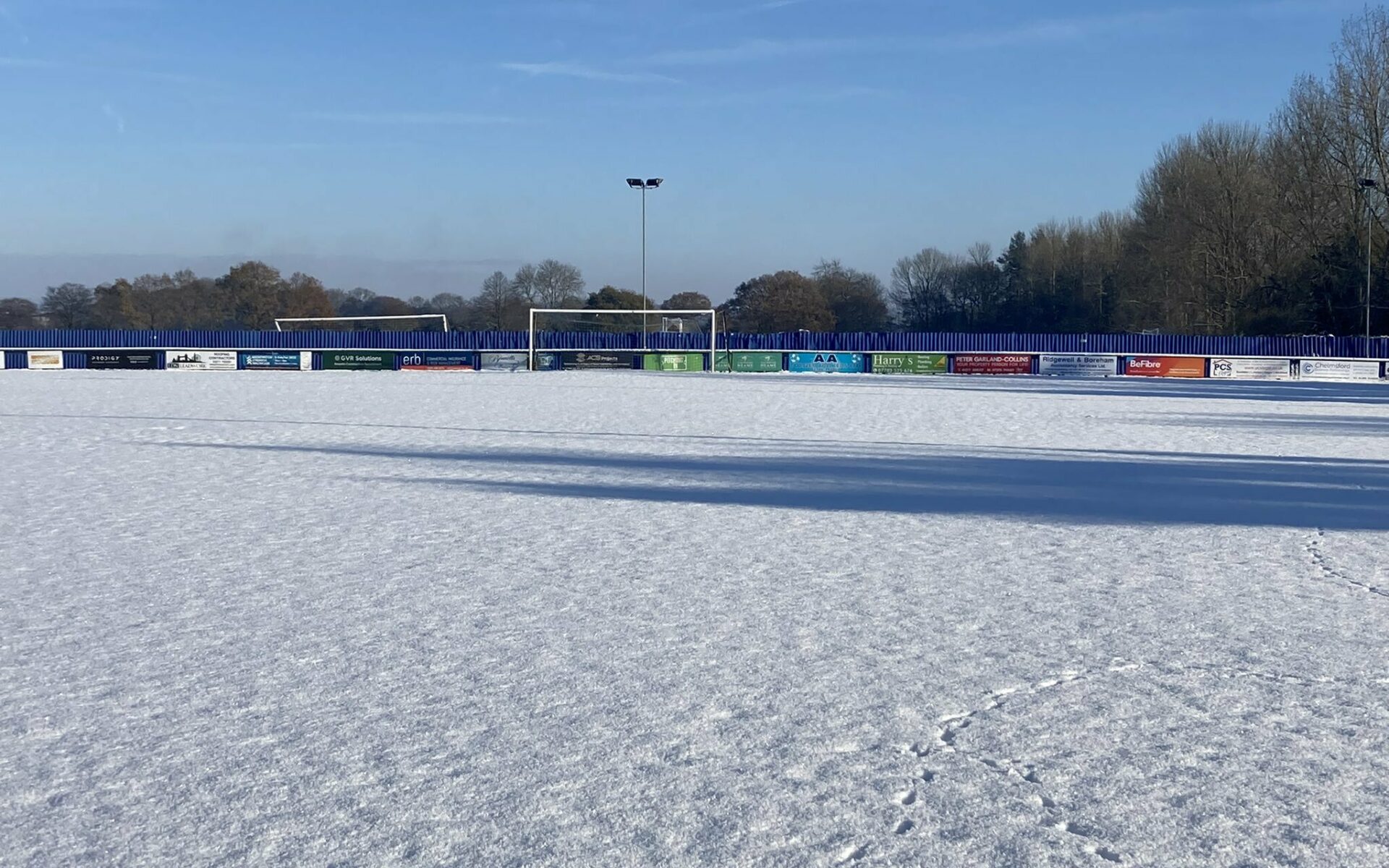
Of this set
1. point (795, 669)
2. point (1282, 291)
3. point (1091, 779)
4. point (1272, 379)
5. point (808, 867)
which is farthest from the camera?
point (1282, 291)

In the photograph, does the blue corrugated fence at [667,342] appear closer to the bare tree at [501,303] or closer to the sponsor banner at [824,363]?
the sponsor banner at [824,363]

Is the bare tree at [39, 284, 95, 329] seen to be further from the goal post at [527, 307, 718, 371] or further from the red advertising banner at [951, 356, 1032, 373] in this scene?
the red advertising banner at [951, 356, 1032, 373]

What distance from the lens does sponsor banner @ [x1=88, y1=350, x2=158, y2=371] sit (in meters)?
56.3

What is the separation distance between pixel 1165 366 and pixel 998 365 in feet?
23.8

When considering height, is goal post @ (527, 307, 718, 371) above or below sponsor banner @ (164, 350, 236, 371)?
above

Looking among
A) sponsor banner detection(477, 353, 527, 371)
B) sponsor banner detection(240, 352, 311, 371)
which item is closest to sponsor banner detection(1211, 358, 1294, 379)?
sponsor banner detection(477, 353, 527, 371)

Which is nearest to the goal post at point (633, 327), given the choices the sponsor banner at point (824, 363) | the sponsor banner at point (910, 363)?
the sponsor banner at point (824, 363)

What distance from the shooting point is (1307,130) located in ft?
219

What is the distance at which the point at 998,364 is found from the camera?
2232 inches

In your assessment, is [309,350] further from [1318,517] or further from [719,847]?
[719,847]

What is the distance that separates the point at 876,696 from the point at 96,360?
57420mm

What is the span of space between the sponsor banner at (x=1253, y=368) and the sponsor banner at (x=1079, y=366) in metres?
4.21

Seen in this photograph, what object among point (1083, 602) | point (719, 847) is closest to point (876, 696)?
point (719, 847)

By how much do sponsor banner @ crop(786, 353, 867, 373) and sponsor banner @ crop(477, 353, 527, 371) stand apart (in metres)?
12.0
